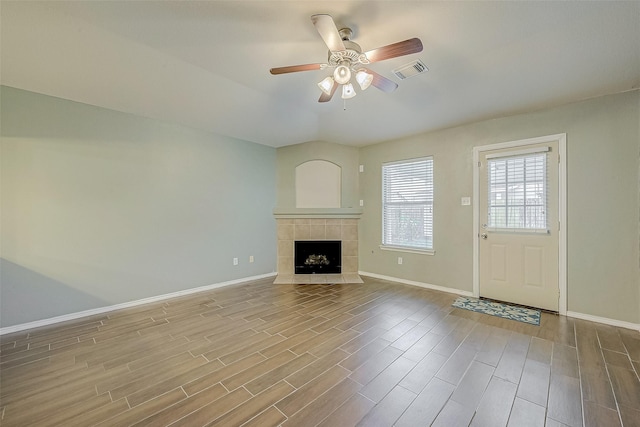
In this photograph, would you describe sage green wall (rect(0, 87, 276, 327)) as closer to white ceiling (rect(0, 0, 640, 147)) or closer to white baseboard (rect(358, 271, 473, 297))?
white ceiling (rect(0, 0, 640, 147))

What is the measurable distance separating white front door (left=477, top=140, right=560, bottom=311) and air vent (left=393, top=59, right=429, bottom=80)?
70.1 inches

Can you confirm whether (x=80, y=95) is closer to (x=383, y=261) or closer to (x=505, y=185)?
(x=383, y=261)

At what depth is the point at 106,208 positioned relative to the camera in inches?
127

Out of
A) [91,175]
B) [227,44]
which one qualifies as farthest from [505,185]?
[91,175]

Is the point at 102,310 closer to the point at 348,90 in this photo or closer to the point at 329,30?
the point at 348,90

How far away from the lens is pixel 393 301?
3553 mm

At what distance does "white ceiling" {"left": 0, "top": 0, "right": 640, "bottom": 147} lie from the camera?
1880 mm

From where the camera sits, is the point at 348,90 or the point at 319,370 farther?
the point at 348,90

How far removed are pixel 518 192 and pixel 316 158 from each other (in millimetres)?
3202

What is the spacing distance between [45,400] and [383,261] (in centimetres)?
427

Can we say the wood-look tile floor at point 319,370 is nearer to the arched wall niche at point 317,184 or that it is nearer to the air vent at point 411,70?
the arched wall niche at point 317,184

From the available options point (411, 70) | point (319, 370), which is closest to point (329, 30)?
point (411, 70)

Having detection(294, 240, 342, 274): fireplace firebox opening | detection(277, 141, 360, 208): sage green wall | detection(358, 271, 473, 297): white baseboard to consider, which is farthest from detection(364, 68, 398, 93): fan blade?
detection(294, 240, 342, 274): fireplace firebox opening

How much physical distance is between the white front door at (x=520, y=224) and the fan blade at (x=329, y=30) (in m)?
2.83
